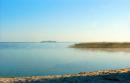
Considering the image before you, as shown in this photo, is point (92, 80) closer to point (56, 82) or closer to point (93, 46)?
point (56, 82)

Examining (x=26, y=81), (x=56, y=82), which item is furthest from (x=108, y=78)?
(x=26, y=81)

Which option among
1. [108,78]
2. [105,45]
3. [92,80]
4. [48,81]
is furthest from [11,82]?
[105,45]

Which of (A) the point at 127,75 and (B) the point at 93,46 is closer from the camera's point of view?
(A) the point at 127,75

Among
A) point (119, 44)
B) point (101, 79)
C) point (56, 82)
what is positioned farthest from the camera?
point (119, 44)

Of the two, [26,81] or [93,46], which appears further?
[93,46]

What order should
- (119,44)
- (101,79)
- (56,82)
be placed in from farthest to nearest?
(119,44) < (101,79) < (56,82)

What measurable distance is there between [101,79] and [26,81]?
3420 millimetres

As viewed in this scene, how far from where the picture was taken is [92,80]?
A: 13.3 meters

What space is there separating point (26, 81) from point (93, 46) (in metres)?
63.2

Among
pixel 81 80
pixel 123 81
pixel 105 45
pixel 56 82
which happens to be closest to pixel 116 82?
pixel 123 81

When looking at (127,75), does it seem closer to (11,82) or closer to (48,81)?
(48,81)

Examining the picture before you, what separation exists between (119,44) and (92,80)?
6268 centimetres

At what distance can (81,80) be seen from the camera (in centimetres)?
1334

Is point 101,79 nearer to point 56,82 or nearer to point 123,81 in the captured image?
point 123,81
